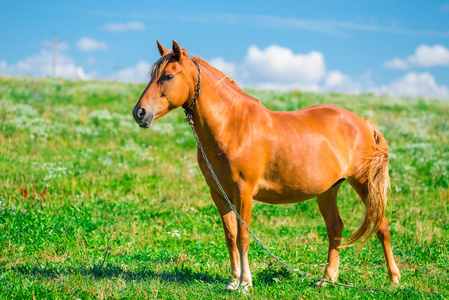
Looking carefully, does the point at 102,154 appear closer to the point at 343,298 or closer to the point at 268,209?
the point at 268,209

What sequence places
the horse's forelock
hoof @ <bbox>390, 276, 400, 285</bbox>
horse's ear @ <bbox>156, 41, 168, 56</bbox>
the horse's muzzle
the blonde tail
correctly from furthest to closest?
the blonde tail < hoof @ <bbox>390, 276, 400, 285</bbox> < horse's ear @ <bbox>156, 41, 168, 56</bbox> < the horse's forelock < the horse's muzzle

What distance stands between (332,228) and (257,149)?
5.98 feet

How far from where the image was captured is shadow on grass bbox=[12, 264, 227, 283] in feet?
15.8

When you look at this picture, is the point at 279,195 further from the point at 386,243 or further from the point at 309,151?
the point at 386,243

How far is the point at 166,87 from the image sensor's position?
392cm

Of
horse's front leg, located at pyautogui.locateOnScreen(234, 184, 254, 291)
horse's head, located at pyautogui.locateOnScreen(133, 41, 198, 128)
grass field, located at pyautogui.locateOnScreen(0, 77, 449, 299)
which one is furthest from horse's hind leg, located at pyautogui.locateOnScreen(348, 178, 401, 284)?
horse's head, located at pyautogui.locateOnScreen(133, 41, 198, 128)

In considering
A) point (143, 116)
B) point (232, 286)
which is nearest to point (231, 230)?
point (232, 286)

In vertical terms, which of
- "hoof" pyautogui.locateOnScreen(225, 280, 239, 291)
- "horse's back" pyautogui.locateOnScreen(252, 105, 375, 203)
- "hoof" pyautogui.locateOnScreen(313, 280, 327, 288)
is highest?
"horse's back" pyautogui.locateOnScreen(252, 105, 375, 203)

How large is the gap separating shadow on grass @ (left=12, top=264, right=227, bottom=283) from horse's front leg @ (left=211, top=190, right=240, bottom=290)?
0.37m

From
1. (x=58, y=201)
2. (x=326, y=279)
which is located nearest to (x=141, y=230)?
(x=58, y=201)

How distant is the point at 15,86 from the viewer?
19.2m

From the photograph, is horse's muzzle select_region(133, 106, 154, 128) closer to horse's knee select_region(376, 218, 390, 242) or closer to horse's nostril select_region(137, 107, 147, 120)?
horse's nostril select_region(137, 107, 147, 120)

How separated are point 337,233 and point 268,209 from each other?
2.94 meters

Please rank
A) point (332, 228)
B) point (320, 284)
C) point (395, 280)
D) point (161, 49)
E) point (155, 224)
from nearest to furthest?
point (161, 49) < point (320, 284) < point (395, 280) < point (332, 228) < point (155, 224)
